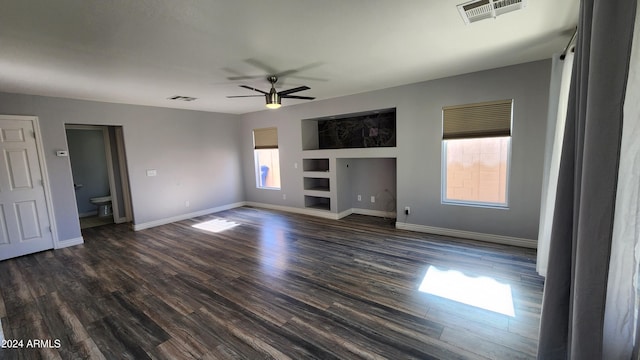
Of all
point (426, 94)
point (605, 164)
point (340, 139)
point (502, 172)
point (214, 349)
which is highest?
point (426, 94)

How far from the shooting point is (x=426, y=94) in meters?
4.28

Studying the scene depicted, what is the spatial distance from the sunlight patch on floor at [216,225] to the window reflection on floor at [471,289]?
387 centimetres

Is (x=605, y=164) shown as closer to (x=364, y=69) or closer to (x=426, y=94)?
(x=364, y=69)

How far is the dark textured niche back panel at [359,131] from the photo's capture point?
528 cm

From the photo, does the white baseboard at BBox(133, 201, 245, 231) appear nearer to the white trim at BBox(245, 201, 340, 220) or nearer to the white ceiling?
the white trim at BBox(245, 201, 340, 220)

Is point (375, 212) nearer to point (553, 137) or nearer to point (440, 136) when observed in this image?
point (440, 136)

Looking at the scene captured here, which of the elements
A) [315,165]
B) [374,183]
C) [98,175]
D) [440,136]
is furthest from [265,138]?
[98,175]

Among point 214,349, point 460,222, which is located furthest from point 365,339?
point 460,222

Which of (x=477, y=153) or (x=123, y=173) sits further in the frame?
(x=123, y=173)

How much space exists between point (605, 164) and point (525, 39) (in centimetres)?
257

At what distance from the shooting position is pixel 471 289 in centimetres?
273

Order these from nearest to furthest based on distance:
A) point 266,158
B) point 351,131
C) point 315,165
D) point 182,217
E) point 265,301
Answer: point 265,301 < point 351,131 < point 182,217 < point 315,165 < point 266,158

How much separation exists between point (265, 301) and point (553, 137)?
3.43 metres

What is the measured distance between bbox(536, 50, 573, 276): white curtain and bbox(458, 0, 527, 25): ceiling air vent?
830 millimetres
